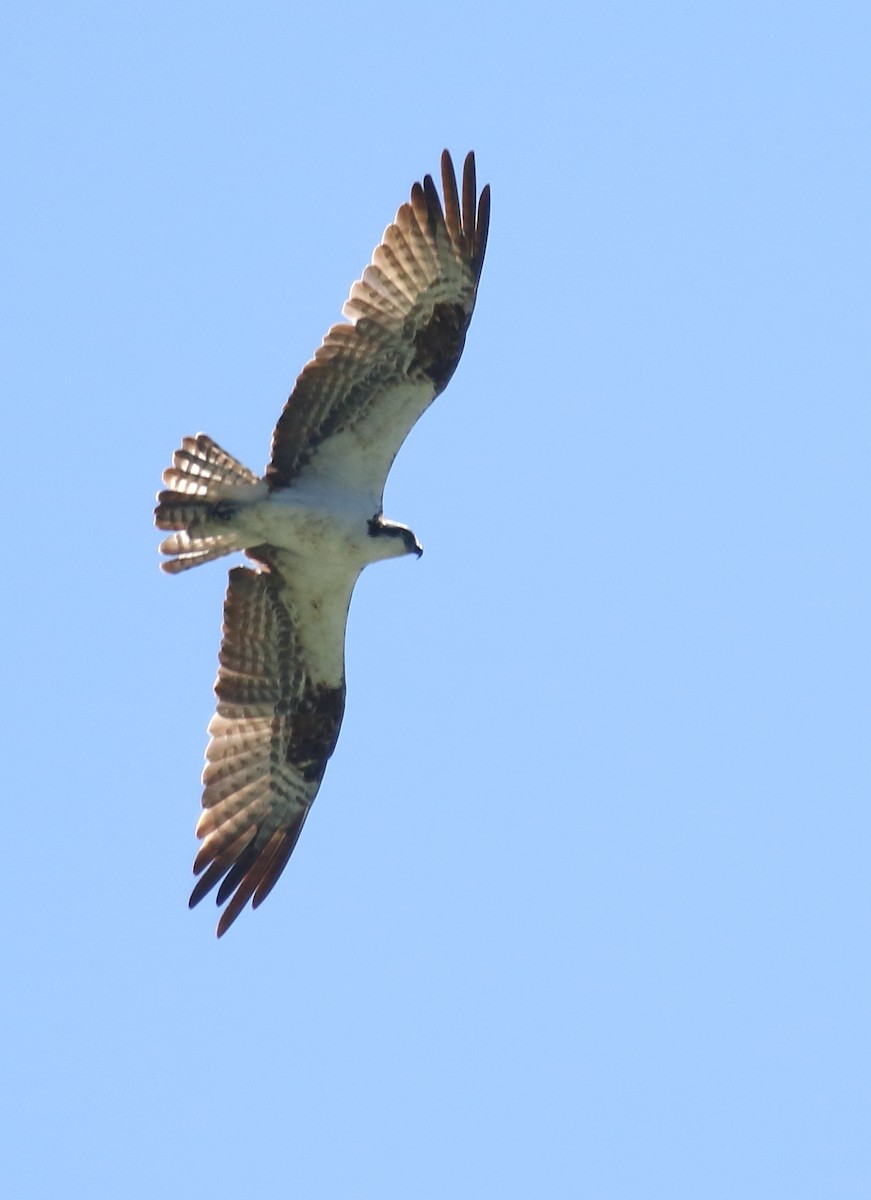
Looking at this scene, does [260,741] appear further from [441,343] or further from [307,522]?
[441,343]

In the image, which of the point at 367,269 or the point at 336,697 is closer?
the point at 367,269

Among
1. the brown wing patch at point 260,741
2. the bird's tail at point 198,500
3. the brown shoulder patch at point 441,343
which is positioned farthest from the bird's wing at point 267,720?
the brown shoulder patch at point 441,343

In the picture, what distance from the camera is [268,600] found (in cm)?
1276

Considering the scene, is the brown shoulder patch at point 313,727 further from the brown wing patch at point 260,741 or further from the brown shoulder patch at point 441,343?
the brown shoulder patch at point 441,343

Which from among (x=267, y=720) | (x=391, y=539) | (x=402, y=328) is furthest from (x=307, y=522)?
(x=267, y=720)

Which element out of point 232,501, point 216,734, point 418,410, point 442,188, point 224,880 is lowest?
Result: point 224,880

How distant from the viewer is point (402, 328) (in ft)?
39.2

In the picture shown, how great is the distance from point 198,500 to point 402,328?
1529 millimetres

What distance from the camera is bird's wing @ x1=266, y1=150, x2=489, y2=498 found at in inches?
471

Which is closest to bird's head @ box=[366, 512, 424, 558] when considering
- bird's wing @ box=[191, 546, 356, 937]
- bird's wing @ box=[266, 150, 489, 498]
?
bird's wing @ box=[191, 546, 356, 937]

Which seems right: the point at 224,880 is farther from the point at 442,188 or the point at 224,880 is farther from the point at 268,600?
the point at 442,188

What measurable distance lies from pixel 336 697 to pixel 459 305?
8.46 feet

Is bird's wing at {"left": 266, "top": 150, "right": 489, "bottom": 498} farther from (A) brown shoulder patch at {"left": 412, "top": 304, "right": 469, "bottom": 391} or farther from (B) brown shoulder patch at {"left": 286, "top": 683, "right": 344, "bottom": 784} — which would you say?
(B) brown shoulder patch at {"left": 286, "top": 683, "right": 344, "bottom": 784}

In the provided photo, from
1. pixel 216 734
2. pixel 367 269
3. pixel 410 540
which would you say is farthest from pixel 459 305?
pixel 216 734
